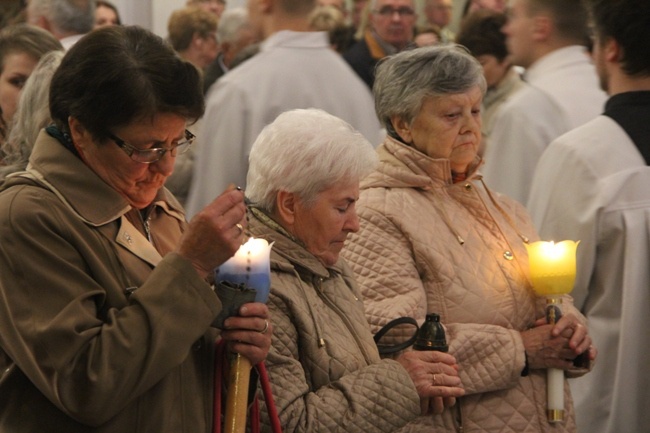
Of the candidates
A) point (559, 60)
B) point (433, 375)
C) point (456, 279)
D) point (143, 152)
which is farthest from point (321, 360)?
point (559, 60)

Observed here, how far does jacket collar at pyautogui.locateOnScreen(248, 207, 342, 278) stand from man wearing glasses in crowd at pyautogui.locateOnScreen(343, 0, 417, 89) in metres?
4.12

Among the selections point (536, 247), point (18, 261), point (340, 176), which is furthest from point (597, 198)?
point (18, 261)

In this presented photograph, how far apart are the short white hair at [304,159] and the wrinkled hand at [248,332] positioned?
60 cm

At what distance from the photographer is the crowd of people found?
247 centimetres

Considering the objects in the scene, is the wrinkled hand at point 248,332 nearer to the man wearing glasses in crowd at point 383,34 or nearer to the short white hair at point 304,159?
the short white hair at point 304,159

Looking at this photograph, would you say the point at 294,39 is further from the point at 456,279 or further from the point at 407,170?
the point at 456,279

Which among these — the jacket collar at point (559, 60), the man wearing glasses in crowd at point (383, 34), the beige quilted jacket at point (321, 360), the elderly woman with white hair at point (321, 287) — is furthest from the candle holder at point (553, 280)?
the man wearing glasses in crowd at point (383, 34)

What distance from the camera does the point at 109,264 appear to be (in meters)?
2.54

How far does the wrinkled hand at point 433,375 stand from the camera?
3354 mm

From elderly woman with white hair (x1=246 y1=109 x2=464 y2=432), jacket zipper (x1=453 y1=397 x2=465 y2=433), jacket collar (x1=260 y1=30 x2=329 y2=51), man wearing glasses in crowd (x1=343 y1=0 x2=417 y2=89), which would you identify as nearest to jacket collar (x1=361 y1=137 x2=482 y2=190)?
elderly woman with white hair (x1=246 y1=109 x2=464 y2=432)

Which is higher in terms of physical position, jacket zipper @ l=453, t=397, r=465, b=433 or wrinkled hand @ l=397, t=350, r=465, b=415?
wrinkled hand @ l=397, t=350, r=465, b=415

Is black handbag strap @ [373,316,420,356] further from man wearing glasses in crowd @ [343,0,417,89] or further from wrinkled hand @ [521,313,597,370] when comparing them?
man wearing glasses in crowd @ [343,0,417,89]

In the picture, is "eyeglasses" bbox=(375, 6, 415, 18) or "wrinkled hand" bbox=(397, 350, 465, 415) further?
"eyeglasses" bbox=(375, 6, 415, 18)

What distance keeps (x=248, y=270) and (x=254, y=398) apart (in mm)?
361
